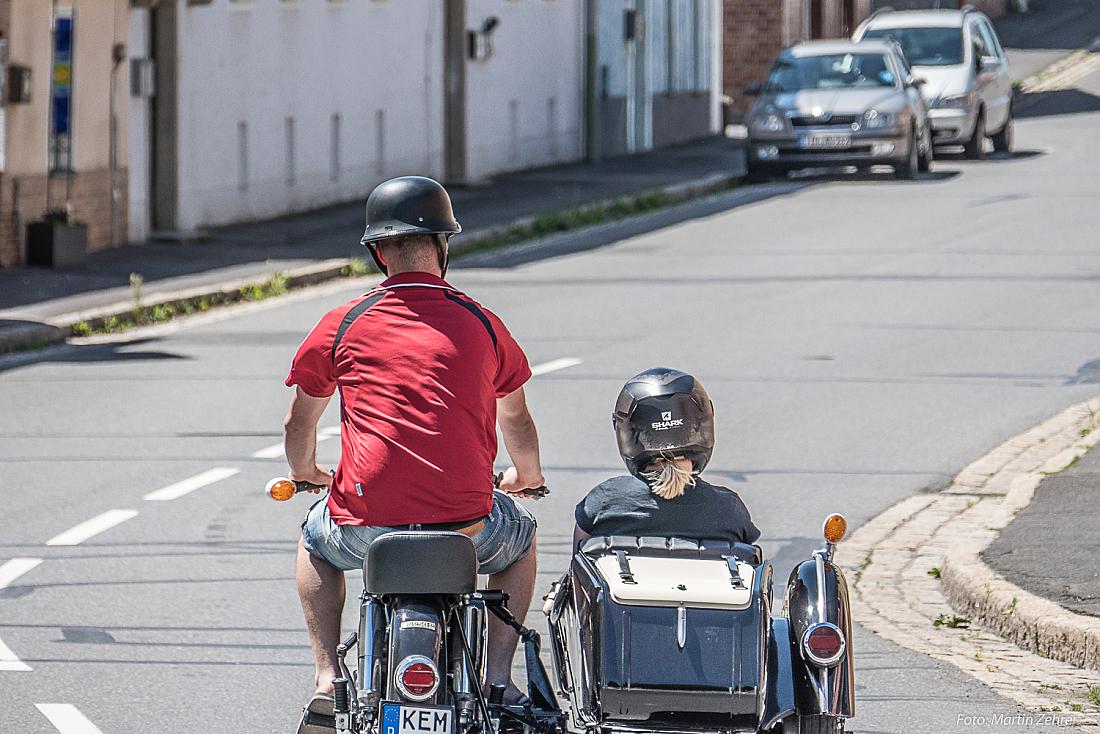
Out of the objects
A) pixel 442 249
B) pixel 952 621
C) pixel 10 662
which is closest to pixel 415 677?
pixel 442 249

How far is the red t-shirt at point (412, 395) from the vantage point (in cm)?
525

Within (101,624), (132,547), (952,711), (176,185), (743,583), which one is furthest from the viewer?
(176,185)

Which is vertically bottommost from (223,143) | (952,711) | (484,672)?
(952,711)

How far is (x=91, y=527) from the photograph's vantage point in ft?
31.9

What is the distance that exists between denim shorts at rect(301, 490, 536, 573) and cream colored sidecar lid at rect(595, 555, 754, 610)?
0.36 m

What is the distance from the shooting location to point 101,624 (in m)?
8.00

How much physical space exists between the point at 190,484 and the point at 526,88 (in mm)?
23690

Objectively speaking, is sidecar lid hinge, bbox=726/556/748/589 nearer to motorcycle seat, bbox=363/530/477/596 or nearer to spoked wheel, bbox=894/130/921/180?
motorcycle seat, bbox=363/530/477/596

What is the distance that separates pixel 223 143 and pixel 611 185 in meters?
6.80

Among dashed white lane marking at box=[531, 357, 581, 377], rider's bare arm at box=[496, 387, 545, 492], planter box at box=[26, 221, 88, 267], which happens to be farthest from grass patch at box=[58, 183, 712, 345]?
rider's bare arm at box=[496, 387, 545, 492]

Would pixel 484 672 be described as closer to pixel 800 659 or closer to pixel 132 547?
pixel 800 659

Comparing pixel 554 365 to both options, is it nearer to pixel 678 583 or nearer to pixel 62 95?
pixel 62 95

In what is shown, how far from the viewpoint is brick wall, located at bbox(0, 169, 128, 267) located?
67.0 ft

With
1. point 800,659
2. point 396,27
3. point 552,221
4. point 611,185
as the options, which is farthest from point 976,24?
point 800,659
